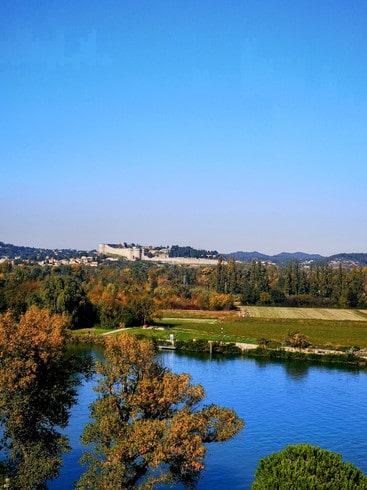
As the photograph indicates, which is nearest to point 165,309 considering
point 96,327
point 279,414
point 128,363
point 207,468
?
point 96,327

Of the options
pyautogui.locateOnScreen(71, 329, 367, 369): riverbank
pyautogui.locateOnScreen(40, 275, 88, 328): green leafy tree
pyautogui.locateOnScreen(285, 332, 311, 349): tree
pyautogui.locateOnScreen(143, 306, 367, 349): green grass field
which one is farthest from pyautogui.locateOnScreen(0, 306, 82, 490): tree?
pyautogui.locateOnScreen(40, 275, 88, 328): green leafy tree

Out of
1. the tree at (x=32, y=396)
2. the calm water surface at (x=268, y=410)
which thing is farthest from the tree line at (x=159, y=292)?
the tree at (x=32, y=396)

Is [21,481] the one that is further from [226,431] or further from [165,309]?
[165,309]

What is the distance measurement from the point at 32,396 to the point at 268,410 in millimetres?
→ 16952

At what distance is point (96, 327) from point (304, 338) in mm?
23762

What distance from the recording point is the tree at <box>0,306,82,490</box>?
662 inches

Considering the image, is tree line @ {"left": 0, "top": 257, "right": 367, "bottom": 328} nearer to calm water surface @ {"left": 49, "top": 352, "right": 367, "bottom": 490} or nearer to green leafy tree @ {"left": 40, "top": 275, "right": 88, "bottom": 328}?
green leafy tree @ {"left": 40, "top": 275, "right": 88, "bottom": 328}

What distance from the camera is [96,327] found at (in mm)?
62844

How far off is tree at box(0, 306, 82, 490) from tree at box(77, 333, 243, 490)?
1.50 metres

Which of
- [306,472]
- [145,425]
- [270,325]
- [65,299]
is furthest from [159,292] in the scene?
[306,472]

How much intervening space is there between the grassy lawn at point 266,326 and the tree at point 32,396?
115 ft

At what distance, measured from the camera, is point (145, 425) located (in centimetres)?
1573

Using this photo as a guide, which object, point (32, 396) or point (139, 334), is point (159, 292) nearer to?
point (139, 334)

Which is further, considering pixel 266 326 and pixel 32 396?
pixel 266 326
